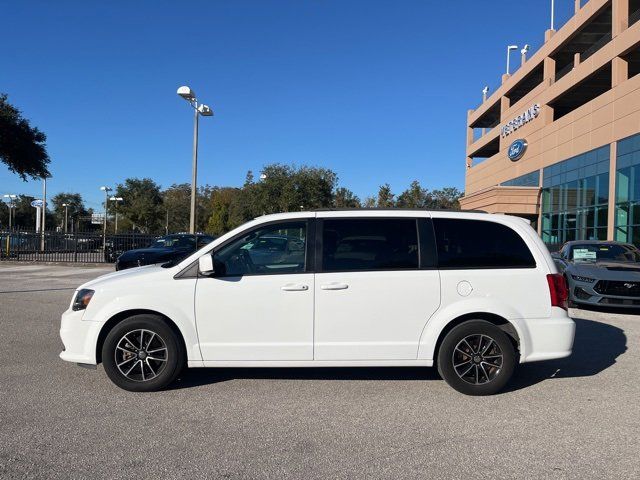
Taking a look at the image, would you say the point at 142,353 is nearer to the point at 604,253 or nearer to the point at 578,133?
the point at 604,253

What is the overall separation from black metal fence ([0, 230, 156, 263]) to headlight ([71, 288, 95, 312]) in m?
20.2

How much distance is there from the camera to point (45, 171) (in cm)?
2522

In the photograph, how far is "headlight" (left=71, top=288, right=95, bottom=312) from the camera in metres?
5.03

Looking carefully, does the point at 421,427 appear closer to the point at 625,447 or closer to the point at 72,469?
the point at 625,447

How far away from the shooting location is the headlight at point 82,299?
16.5 feet

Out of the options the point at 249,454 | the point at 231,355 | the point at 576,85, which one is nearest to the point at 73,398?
the point at 231,355

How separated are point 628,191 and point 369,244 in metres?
25.5

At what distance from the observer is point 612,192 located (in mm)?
26906

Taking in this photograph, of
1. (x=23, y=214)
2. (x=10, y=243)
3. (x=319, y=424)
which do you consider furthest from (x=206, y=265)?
(x=23, y=214)

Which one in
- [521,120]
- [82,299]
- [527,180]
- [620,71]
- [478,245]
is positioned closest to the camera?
[82,299]

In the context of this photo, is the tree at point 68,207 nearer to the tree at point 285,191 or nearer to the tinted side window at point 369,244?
the tree at point 285,191

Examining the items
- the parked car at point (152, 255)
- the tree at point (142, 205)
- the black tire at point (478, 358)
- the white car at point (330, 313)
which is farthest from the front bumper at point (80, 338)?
the tree at point (142, 205)

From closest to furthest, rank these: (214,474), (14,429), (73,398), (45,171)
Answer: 1. (214,474)
2. (14,429)
3. (73,398)
4. (45,171)

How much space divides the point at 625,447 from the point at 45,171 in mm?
27137
